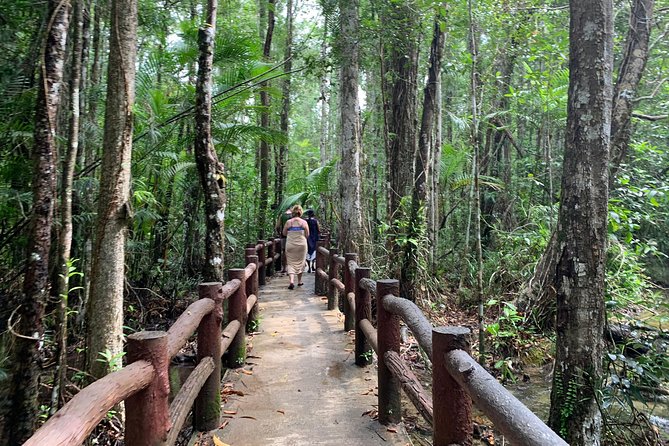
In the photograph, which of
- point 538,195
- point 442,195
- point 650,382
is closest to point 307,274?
point 442,195

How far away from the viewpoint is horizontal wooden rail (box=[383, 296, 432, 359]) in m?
2.51

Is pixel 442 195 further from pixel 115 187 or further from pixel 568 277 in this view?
pixel 115 187

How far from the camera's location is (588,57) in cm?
333

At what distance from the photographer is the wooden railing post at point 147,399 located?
6.79ft

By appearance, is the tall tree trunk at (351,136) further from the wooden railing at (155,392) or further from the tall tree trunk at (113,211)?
the tall tree trunk at (113,211)

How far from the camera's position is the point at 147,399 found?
2090 millimetres

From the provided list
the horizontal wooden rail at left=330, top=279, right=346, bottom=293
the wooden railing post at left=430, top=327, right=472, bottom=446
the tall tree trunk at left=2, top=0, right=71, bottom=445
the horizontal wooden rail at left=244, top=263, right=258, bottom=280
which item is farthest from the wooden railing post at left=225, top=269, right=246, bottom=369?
the wooden railing post at left=430, top=327, right=472, bottom=446

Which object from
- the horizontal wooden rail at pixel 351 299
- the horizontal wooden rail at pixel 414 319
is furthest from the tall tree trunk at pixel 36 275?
the horizontal wooden rail at pixel 351 299

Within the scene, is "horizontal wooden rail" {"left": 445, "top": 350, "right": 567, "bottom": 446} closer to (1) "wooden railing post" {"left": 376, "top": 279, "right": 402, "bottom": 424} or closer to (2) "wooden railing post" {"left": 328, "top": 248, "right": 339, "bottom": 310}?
(1) "wooden railing post" {"left": 376, "top": 279, "right": 402, "bottom": 424}

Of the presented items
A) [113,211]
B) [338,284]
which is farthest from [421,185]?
[113,211]

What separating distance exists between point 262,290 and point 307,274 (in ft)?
9.70

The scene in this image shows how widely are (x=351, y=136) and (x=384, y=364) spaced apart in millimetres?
5108

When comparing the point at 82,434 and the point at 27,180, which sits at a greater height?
the point at 27,180

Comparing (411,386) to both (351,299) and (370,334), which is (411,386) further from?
(351,299)
